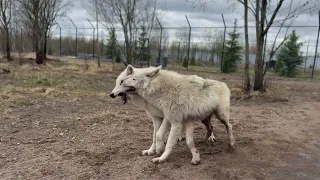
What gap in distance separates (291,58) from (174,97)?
21.7 m

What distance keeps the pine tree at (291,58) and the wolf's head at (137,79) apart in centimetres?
2179

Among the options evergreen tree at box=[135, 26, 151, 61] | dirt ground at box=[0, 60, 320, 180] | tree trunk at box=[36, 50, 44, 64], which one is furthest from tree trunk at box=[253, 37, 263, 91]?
tree trunk at box=[36, 50, 44, 64]

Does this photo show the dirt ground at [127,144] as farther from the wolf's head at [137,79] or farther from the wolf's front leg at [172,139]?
the wolf's head at [137,79]

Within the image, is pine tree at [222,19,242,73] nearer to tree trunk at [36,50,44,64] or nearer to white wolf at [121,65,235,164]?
tree trunk at [36,50,44,64]

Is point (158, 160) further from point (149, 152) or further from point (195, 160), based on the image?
point (195, 160)

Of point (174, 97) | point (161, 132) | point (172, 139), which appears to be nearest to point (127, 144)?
point (161, 132)

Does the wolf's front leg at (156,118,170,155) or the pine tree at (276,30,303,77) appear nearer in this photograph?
the wolf's front leg at (156,118,170,155)

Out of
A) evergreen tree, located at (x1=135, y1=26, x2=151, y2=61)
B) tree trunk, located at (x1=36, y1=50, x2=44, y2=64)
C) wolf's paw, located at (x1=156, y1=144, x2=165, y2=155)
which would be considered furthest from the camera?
evergreen tree, located at (x1=135, y1=26, x2=151, y2=61)

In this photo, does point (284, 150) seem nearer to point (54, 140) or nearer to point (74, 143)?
point (74, 143)

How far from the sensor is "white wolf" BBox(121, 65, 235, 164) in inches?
180

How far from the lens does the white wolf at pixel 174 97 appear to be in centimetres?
458

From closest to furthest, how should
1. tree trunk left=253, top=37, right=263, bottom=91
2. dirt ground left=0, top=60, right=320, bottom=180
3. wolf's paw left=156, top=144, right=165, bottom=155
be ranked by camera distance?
dirt ground left=0, top=60, right=320, bottom=180, wolf's paw left=156, top=144, right=165, bottom=155, tree trunk left=253, top=37, right=263, bottom=91

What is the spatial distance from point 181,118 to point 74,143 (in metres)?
2.20

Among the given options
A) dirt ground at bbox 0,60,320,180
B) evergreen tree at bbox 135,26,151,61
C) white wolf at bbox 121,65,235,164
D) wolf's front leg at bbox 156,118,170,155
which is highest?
evergreen tree at bbox 135,26,151,61
